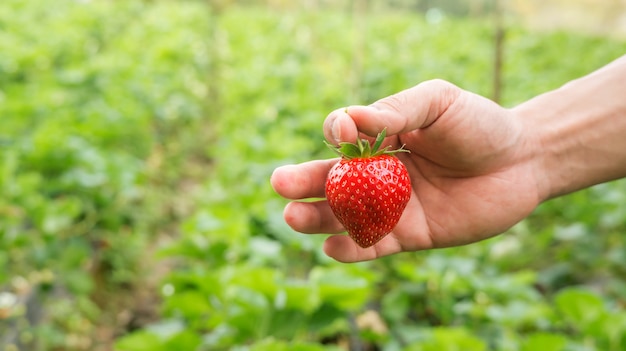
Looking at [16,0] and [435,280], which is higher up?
[16,0]

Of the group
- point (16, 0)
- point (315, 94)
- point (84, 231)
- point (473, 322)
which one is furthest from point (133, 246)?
point (16, 0)

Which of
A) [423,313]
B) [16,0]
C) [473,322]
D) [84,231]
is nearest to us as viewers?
[473,322]

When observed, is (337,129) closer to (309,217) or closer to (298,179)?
(298,179)

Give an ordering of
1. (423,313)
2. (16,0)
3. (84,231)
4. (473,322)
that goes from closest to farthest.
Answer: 1. (473,322)
2. (423,313)
3. (84,231)
4. (16,0)

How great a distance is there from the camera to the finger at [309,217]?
1370 millimetres

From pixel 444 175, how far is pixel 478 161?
0.27 ft

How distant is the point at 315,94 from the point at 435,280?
14.2 feet

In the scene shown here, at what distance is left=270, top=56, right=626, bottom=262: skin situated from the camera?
1338mm

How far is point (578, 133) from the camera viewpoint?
1.74 metres

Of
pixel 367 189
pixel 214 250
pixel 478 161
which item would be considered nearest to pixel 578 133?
pixel 478 161

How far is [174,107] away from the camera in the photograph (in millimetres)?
6352

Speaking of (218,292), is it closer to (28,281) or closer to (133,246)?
(28,281)

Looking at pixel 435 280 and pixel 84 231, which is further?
pixel 84 231

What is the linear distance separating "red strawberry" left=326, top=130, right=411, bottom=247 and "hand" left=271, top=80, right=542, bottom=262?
1.5 inches
